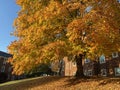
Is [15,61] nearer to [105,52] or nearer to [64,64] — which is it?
[105,52]

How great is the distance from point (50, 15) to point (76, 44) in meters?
3.76

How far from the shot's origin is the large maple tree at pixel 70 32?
18.5 metres

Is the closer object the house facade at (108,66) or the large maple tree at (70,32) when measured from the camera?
the large maple tree at (70,32)

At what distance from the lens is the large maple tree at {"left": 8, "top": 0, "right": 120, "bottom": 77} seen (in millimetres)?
18484

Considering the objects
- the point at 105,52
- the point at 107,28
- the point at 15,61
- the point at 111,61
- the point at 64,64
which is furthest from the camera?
the point at 64,64

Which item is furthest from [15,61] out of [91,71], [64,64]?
[64,64]

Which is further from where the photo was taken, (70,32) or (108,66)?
(108,66)

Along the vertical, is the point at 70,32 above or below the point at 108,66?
above

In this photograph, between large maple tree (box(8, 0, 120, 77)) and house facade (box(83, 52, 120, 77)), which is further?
house facade (box(83, 52, 120, 77))

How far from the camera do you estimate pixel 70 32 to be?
1864 cm

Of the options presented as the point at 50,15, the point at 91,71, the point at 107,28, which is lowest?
the point at 91,71

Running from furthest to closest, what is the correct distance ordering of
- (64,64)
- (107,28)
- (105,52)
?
1. (64,64)
2. (105,52)
3. (107,28)

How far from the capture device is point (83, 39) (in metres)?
19.9

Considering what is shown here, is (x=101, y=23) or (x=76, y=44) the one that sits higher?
(x=101, y=23)
